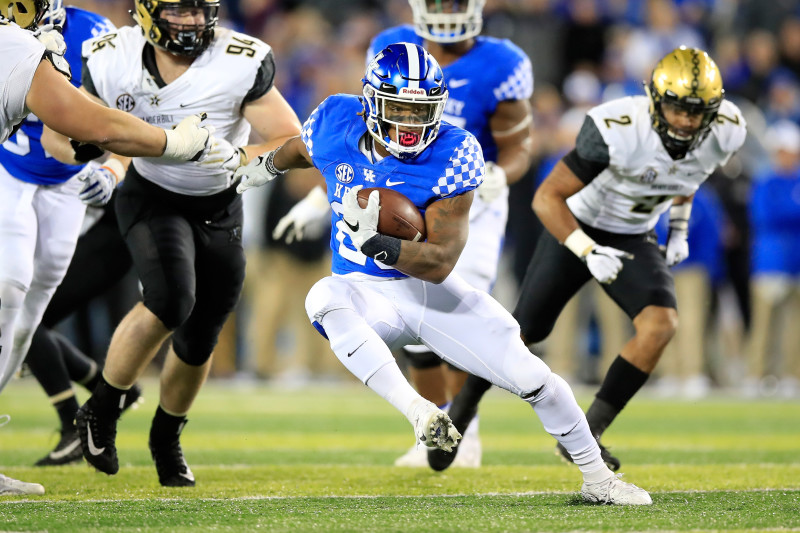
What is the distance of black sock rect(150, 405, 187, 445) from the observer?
4.64m

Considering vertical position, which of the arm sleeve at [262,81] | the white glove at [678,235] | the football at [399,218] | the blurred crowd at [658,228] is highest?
the arm sleeve at [262,81]

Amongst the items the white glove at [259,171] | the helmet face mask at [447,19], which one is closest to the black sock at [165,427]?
the white glove at [259,171]

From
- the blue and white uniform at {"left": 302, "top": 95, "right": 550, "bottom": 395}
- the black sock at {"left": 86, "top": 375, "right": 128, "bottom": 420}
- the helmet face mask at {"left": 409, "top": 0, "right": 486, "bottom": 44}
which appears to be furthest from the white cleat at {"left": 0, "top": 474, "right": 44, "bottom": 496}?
the helmet face mask at {"left": 409, "top": 0, "right": 486, "bottom": 44}

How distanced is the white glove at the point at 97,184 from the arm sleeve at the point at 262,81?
24.5 inches

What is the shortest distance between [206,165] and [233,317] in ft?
22.2

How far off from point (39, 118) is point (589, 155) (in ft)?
7.44

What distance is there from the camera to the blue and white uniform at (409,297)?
151 inches

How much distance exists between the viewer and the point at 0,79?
150 inches

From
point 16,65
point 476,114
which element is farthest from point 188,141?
point 476,114

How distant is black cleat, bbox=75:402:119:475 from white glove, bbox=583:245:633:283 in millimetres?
2048

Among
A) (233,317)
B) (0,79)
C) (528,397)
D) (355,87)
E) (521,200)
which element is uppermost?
(0,79)

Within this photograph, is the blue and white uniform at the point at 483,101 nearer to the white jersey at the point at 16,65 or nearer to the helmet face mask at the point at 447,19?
the helmet face mask at the point at 447,19

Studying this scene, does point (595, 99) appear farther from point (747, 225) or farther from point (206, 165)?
point (206, 165)

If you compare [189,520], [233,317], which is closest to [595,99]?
[233,317]
